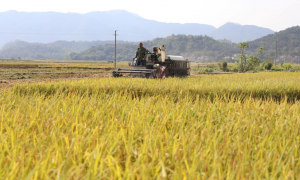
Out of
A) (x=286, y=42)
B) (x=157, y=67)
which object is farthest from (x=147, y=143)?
(x=286, y=42)

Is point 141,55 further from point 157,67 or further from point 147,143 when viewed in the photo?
point 147,143

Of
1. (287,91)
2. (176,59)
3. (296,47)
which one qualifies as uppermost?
(296,47)

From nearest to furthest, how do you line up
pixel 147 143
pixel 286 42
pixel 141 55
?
pixel 147 143 → pixel 141 55 → pixel 286 42

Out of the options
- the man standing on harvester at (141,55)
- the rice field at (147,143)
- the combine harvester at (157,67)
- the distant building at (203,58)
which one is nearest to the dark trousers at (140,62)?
the man standing on harvester at (141,55)

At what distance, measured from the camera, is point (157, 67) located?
14070 mm

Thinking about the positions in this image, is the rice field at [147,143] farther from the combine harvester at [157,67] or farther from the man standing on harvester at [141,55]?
the man standing on harvester at [141,55]

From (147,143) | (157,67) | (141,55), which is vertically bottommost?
(147,143)

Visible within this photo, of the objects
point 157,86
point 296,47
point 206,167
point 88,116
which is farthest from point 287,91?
point 296,47

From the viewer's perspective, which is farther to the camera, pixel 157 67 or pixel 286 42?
pixel 286 42

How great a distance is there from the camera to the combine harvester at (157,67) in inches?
536

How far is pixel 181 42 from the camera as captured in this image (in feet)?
647

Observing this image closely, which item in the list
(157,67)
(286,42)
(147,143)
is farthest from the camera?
(286,42)

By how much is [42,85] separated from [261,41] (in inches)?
6538

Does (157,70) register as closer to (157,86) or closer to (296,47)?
(157,86)
